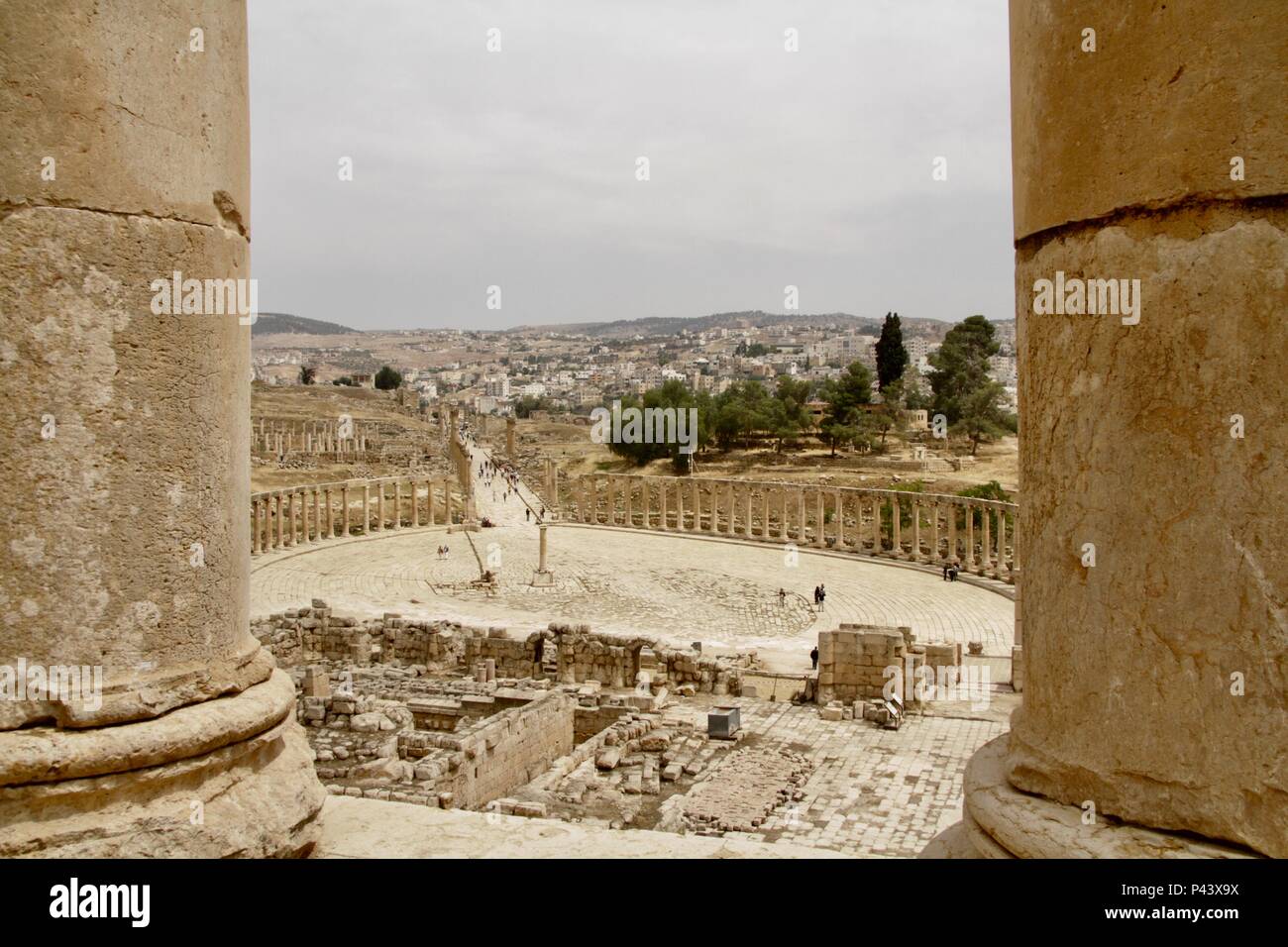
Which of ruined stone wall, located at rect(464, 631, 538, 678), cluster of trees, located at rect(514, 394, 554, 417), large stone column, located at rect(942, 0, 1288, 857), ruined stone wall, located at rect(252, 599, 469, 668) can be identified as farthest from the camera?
cluster of trees, located at rect(514, 394, 554, 417)

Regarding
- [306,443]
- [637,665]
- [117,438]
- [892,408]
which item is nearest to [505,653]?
[637,665]

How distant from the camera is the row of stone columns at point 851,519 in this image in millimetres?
34156

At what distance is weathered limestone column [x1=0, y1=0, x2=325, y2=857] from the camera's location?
11.0ft

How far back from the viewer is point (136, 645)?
355cm

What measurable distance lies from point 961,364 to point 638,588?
120ft

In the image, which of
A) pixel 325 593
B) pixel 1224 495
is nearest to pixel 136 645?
pixel 1224 495

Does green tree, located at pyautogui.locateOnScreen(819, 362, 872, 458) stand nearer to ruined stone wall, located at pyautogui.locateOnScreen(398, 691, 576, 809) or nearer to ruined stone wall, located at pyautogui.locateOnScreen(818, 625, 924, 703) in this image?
ruined stone wall, located at pyautogui.locateOnScreen(818, 625, 924, 703)

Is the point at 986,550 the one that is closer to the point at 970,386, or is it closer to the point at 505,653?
the point at 505,653

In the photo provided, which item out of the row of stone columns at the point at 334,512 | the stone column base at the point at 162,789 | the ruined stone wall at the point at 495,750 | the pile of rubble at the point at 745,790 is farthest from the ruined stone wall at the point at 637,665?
the stone column base at the point at 162,789

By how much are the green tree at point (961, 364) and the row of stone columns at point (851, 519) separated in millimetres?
15946

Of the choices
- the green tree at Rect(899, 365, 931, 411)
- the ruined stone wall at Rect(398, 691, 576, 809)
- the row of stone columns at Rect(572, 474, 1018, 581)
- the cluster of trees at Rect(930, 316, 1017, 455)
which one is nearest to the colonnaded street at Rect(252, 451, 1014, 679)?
the row of stone columns at Rect(572, 474, 1018, 581)

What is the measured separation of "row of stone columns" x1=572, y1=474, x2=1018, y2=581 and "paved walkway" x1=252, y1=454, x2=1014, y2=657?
1.60 m

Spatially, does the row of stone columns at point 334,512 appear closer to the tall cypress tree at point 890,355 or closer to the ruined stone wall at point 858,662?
the ruined stone wall at point 858,662

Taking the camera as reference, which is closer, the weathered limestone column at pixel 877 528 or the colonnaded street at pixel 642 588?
the colonnaded street at pixel 642 588
